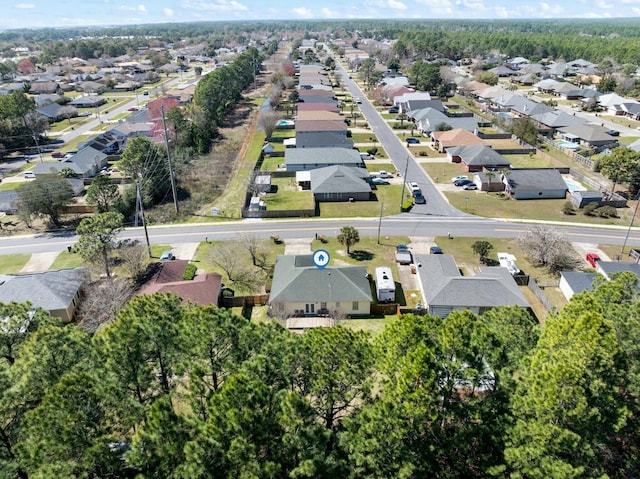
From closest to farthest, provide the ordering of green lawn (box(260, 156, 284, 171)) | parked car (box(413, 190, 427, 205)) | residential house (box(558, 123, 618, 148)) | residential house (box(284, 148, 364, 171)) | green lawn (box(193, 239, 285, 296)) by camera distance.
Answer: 1. green lawn (box(193, 239, 285, 296))
2. parked car (box(413, 190, 427, 205))
3. residential house (box(284, 148, 364, 171))
4. green lawn (box(260, 156, 284, 171))
5. residential house (box(558, 123, 618, 148))

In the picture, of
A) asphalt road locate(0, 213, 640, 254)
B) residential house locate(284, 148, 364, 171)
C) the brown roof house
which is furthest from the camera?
residential house locate(284, 148, 364, 171)

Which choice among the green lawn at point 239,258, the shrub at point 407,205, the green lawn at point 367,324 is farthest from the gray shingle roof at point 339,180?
the green lawn at point 367,324

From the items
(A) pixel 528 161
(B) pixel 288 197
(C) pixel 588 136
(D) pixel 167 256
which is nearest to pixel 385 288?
(D) pixel 167 256

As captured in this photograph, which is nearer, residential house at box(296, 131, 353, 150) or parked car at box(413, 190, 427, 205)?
→ parked car at box(413, 190, 427, 205)

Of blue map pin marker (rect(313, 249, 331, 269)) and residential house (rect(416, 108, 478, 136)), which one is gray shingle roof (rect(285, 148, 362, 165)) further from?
blue map pin marker (rect(313, 249, 331, 269))

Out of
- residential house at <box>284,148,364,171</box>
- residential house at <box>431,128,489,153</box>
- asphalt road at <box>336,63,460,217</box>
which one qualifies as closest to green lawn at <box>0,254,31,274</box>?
residential house at <box>284,148,364,171</box>

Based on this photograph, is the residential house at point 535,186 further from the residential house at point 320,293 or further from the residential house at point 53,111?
the residential house at point 53,111

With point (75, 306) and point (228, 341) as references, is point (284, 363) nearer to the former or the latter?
point (228, 341)
